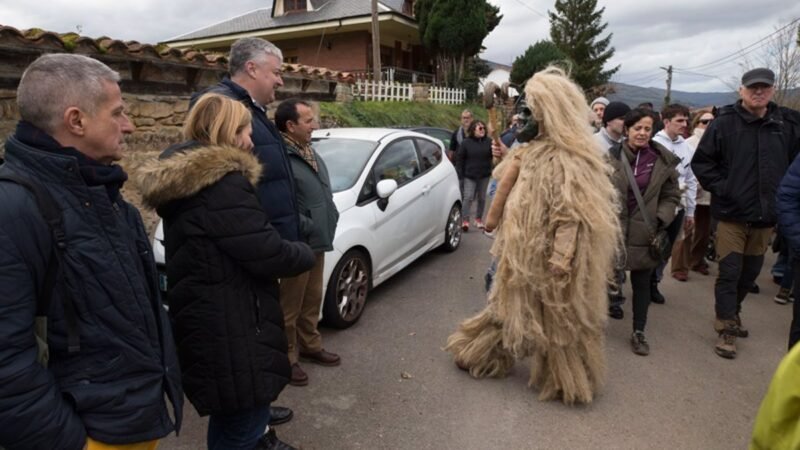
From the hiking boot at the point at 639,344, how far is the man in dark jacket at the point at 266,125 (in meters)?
2.90

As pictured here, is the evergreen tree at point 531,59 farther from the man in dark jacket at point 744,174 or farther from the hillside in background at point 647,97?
the man in dark jacket at point 744,174

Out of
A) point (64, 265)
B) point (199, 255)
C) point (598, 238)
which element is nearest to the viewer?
point (64, 265)

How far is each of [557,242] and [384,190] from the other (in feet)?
6.63

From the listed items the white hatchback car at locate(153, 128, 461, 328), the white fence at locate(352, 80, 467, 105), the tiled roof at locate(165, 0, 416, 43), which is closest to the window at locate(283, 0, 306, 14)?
the tiled roof at locate(165, 0, 416, 43)

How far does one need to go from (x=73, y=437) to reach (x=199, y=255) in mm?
711

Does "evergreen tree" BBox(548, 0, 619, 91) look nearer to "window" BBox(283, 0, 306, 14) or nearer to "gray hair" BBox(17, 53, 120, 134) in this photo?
"window" BBox(283, 0, 306, 14)

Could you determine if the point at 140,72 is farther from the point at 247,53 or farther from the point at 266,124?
the point at 266,124

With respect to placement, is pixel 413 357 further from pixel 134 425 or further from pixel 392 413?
pixel 134 425

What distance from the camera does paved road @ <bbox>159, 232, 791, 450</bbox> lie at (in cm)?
288

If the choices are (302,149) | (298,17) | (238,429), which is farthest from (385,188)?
(298,17)

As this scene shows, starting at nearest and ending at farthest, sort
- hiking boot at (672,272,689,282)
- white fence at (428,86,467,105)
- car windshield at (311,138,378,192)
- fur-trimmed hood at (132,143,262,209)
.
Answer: fur-trimmed hood at (132,143,262,209), car windshield at (311,138,378,192), hiking boot at (672,272,689,282), white fence at (428,86,467,105)

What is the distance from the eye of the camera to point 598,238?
284 centimetres

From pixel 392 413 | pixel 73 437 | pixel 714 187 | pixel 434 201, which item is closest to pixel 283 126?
pixel 392 413

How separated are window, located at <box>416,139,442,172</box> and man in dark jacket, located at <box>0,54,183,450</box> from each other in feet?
14.7
